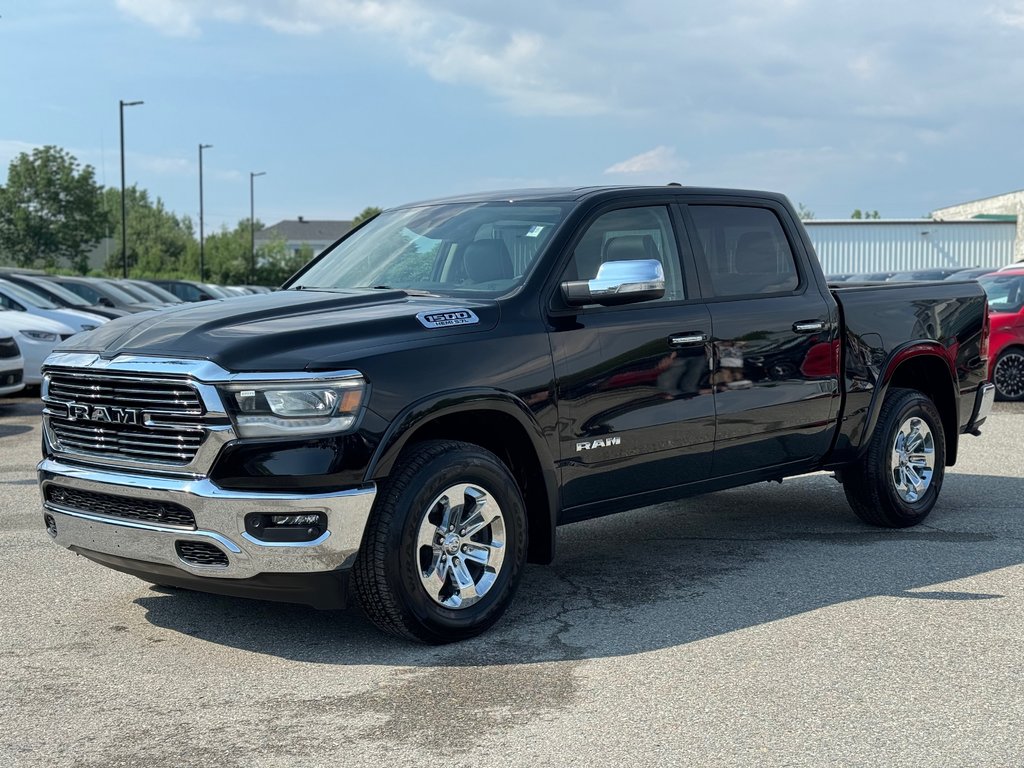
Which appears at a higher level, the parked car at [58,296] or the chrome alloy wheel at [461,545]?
the parked car at [58,296]

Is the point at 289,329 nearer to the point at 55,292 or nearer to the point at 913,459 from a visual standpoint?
the point at 913,459

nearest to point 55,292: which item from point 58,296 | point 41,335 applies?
point 58,296

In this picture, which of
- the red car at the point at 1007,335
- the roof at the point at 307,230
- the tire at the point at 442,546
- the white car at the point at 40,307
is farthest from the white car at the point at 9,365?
the roof at the point at 307,230

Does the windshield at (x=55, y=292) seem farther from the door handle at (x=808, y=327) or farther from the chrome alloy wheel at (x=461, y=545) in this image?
the chrome alloy wheel at (x=461, y=545)

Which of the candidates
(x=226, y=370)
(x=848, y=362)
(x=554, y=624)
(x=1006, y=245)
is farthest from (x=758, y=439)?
(x=1006, y=245)

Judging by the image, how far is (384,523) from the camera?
4.70 meters

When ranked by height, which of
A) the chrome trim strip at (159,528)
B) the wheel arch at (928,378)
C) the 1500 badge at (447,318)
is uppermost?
the 1500 badge at (447,318)

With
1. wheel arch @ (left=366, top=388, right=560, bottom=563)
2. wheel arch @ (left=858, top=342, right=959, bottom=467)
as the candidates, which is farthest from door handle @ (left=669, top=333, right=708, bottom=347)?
wheel arch @ (left=858, top=342, right=959, bottom=467)

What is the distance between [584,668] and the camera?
15.4 feet

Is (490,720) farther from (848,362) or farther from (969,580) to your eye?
(848,362)

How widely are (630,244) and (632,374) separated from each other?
27.5 inches

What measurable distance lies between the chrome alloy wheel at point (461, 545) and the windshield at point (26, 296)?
14.5m

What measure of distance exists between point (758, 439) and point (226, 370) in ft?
9.58

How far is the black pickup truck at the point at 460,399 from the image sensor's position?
4.57 meters
